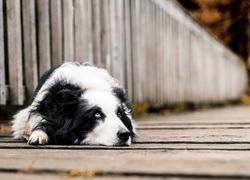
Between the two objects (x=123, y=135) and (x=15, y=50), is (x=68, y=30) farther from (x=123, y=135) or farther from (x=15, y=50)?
(x=123, y=135)

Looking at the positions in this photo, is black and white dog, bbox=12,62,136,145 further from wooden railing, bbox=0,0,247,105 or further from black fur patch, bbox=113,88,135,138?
wooden railing, bbox=0,0,247,105

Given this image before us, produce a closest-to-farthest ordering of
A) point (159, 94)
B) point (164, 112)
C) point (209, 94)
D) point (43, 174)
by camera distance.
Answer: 1. point (43, 174)
2. point (159, 94)
3. point (164, 112)
4. point (209, 94)

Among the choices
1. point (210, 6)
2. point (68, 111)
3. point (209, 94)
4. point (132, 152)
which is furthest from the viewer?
point (210, 6)

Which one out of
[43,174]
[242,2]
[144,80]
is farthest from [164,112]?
[242,2]

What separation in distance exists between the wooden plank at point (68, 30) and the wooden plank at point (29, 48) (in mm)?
471

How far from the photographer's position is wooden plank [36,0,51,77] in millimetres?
4488

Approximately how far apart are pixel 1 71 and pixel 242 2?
18210 millimetres

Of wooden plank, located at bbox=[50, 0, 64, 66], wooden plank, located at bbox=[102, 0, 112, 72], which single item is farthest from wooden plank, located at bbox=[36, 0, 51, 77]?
wooden plank, located at bbox=[102, 0, 112, 72]

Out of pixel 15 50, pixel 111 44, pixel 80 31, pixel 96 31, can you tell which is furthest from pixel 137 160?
pixel 111 44

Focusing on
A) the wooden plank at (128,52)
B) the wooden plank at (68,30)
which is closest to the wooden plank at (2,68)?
the wooden plank at (68,30)

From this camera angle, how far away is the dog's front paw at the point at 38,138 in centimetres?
312

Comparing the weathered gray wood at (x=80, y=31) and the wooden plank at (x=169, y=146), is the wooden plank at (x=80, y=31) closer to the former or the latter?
the weathered gray wood at (x=80, y=31)

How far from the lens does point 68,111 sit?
11.0 ft

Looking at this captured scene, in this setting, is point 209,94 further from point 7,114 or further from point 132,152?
point 132,152
